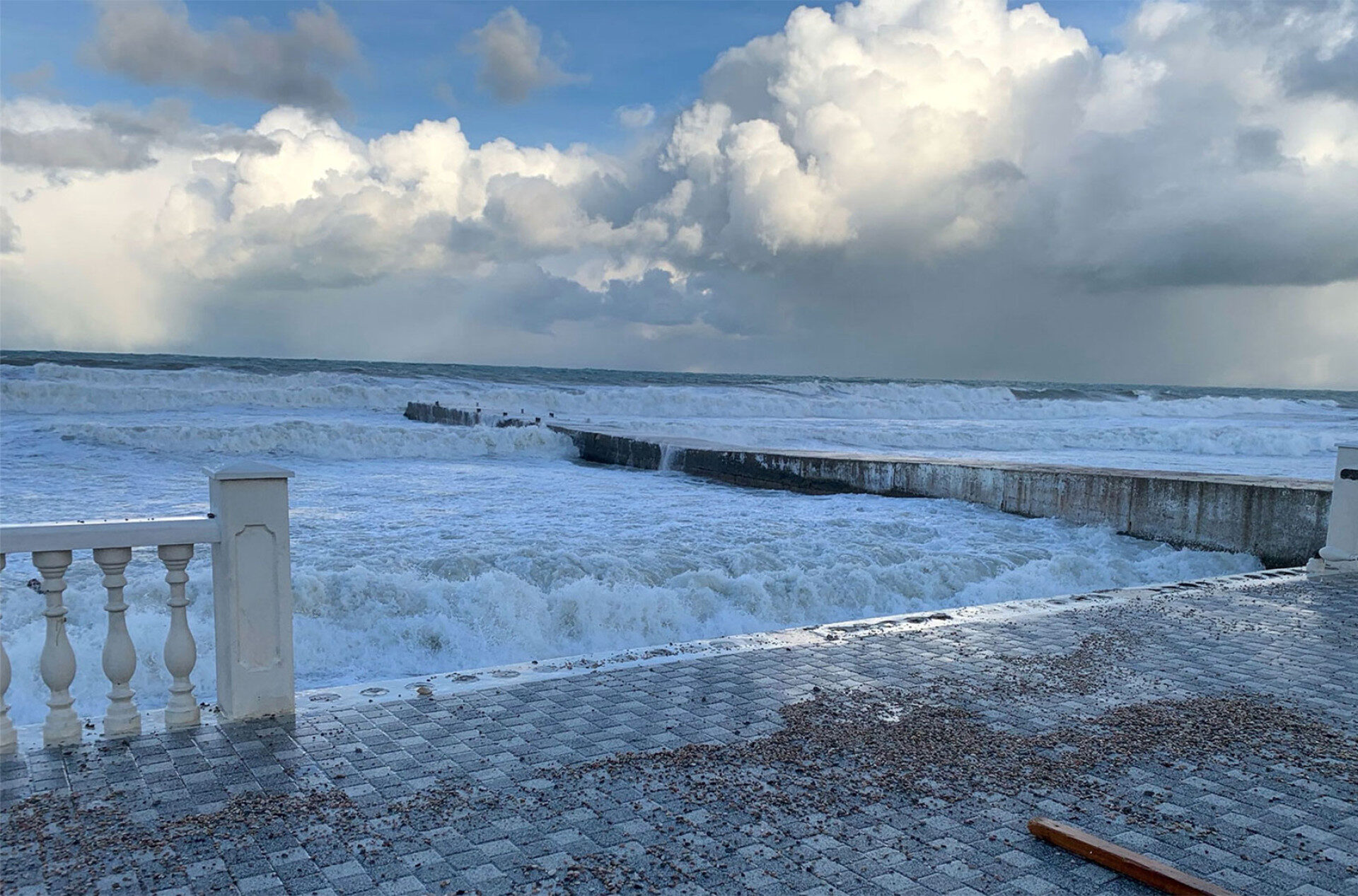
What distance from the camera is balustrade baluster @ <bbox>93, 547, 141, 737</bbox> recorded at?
3930 millimetres

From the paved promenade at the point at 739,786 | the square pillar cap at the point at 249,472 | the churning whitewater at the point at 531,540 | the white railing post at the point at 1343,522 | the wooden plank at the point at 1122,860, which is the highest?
the square pillar cap at the point at 249,472

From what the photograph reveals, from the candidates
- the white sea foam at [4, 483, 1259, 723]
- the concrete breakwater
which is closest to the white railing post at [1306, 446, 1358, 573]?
the concrete breakwater

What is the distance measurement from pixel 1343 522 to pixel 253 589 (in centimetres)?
860

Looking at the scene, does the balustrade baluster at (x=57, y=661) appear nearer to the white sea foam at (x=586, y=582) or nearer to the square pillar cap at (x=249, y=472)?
the square pillar cap at (x=249, y=472)

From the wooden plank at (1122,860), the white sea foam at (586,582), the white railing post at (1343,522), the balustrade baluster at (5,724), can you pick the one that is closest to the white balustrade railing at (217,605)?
the balustrade baluster at (5,724)

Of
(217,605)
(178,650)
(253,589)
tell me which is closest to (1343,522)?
(253,589)

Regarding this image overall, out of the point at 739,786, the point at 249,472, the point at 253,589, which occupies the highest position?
the point at 249,472

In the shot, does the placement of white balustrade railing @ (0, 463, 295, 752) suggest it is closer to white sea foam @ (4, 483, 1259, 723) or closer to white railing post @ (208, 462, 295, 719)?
white railing post @ (208, 462, 295, 719)

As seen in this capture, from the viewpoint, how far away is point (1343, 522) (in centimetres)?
820

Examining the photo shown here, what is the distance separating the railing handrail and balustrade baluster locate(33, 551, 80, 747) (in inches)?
3.1

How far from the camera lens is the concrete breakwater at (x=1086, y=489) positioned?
9.85 m

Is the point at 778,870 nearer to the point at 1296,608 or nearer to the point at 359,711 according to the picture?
the point at 359,711

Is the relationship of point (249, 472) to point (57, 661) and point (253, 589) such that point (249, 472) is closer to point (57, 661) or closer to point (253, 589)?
point (253, 589)

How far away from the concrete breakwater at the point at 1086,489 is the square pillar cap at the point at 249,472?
31.8ft
